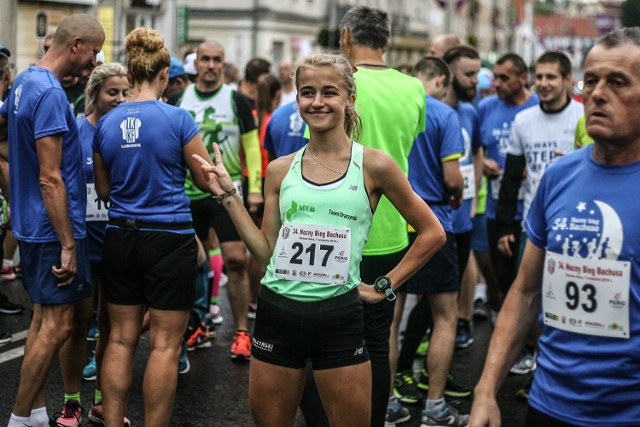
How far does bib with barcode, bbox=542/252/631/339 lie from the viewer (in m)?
3.07

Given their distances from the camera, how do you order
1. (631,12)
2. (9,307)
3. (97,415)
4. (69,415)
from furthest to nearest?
(631,12), (9,307), (97,415), (69,415)

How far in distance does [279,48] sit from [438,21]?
2727cm

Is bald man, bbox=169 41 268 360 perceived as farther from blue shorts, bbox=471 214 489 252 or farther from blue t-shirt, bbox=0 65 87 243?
blue t-shirt, bbox=0 65 87 243

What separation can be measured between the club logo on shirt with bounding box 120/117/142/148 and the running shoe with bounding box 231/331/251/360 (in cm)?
262

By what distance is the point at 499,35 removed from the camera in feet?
297

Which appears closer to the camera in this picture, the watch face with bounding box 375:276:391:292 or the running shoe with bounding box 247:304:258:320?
the watch face with bounding box 375:276:391:292

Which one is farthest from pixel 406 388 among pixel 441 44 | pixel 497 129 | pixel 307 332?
pixel 441 44

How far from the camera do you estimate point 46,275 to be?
5.30 meters

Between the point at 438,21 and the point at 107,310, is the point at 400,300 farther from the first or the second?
the point at 438,21

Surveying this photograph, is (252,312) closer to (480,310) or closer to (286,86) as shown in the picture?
(480,310)

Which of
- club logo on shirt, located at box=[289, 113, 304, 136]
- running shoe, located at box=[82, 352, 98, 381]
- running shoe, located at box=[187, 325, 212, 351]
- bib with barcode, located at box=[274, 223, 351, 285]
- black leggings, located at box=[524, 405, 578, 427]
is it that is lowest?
running shoe, located at box=[187, 325, 212, 351]

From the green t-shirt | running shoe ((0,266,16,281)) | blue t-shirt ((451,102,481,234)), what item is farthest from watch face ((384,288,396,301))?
running shoe ((0,266,16,281))

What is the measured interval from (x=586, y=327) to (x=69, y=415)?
11.3 feet

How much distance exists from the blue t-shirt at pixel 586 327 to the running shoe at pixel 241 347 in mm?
4372
